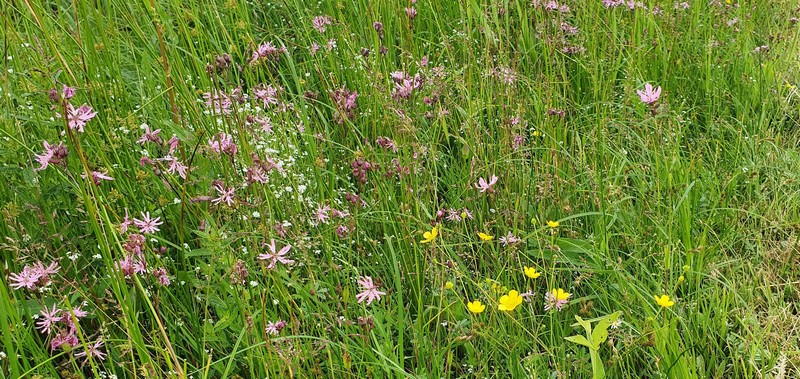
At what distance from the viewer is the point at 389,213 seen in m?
1.86

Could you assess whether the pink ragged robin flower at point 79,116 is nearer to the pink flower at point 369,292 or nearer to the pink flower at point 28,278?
the pink flower at point 28,278

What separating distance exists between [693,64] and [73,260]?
2.27 metres

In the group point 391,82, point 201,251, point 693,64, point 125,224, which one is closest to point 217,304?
point 201,251

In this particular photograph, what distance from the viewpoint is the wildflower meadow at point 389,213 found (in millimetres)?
1483

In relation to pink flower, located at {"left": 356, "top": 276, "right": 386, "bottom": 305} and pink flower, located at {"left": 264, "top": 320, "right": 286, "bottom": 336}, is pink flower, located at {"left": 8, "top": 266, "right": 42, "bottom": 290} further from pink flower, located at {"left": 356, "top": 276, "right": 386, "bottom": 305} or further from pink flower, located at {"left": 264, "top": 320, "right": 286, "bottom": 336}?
pink flower, located at {"left": 356, "top": 276, "right": 386, "bottom": 305}

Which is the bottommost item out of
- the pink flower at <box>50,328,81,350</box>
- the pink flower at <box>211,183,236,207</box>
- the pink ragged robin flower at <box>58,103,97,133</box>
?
the pink flower at <box>50,328,81,350</box>

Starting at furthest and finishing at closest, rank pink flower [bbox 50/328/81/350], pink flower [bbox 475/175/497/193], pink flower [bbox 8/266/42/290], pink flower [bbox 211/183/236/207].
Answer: pink flower [bbox 475/175/497/193] < pink flower [bbox 211/183/236/207] < pink flower [bbox 8/266/42/290] < pink flower [bbox 50/328/81/350]

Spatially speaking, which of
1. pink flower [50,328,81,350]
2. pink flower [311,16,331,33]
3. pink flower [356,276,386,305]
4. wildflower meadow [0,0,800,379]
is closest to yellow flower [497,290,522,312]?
wildflower meadow [0,0,800,379]

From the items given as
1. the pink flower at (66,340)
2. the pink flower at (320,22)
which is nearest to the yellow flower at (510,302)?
the pink flower at (66,340)

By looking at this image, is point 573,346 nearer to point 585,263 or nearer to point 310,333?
point 585,263

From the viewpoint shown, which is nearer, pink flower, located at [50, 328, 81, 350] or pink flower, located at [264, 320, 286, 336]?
pink flower, located at [50, 328, 81, 350]

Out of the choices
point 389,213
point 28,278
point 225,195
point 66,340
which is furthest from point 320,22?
point 66,340

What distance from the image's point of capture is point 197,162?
69.3 inches

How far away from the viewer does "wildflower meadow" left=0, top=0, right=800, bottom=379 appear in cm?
148
